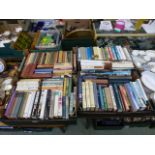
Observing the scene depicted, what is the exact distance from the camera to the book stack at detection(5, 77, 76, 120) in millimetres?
1292

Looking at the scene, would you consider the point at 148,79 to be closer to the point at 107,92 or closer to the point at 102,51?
the point at 107,92

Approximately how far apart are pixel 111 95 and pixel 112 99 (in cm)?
5

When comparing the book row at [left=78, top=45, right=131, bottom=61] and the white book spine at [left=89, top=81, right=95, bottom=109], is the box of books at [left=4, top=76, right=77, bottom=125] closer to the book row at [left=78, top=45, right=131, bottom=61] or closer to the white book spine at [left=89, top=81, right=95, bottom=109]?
the white book spine at [left=89, top=81, right=95, bottom=109]

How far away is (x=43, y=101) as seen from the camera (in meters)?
1.37

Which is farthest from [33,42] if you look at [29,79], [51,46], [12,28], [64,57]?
[29,79]

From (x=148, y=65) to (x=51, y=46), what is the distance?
1269 millimetres

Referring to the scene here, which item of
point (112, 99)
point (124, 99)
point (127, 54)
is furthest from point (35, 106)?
point (127, 54)

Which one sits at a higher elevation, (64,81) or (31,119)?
(64,81)

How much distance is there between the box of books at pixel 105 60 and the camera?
5.29ft

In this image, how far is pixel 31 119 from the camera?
4.22 feet

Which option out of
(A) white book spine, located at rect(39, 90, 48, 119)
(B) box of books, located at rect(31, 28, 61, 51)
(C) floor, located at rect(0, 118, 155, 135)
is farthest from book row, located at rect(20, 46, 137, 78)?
(C) floor, located at rect(0, 118, 155, 135)

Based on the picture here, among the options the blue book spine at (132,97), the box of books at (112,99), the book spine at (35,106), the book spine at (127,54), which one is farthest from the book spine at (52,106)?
the book spine at (127,54)

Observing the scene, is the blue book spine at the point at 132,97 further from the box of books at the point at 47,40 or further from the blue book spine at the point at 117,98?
the box of books at the point at 47,40

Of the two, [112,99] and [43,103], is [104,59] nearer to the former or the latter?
[112,99]
